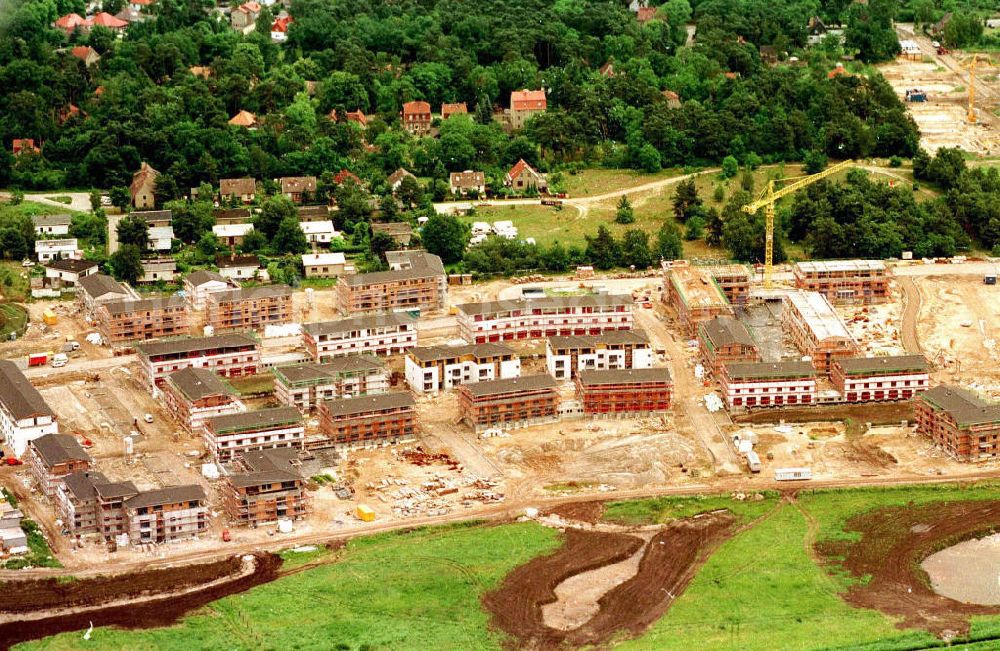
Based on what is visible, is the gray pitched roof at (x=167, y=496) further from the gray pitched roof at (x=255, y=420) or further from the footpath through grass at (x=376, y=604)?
the gray pitched roof at (x=255, y=420)

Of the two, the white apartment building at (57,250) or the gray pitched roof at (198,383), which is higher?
the white apartment building at (57,250)

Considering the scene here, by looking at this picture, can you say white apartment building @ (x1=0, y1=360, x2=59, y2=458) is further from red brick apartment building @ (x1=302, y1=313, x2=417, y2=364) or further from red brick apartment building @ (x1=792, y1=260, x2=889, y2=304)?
red brick apartment building @ (x1=792, y1=260, x2=889, y2=304)

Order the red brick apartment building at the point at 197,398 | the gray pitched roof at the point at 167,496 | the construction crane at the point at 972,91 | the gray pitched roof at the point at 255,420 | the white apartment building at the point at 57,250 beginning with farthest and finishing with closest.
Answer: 1. the construction crane at the point at 972,91
2. the white apartment building at the point at 57,250
3. the red brick apartment building at the point at 197,398
4. the gray pitched roof at the point at 255,420
5. the gray pitched roof at the point at 167,496

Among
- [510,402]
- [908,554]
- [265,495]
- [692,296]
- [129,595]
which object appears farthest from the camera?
[692,296]

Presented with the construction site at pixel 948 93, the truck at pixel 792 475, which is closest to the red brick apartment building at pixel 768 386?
the truck at pixel 792 475

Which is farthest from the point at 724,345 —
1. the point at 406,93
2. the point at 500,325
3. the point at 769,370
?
the point at 406,93

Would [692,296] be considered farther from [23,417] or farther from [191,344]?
[23,417]

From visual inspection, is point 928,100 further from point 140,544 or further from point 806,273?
point 140,544
